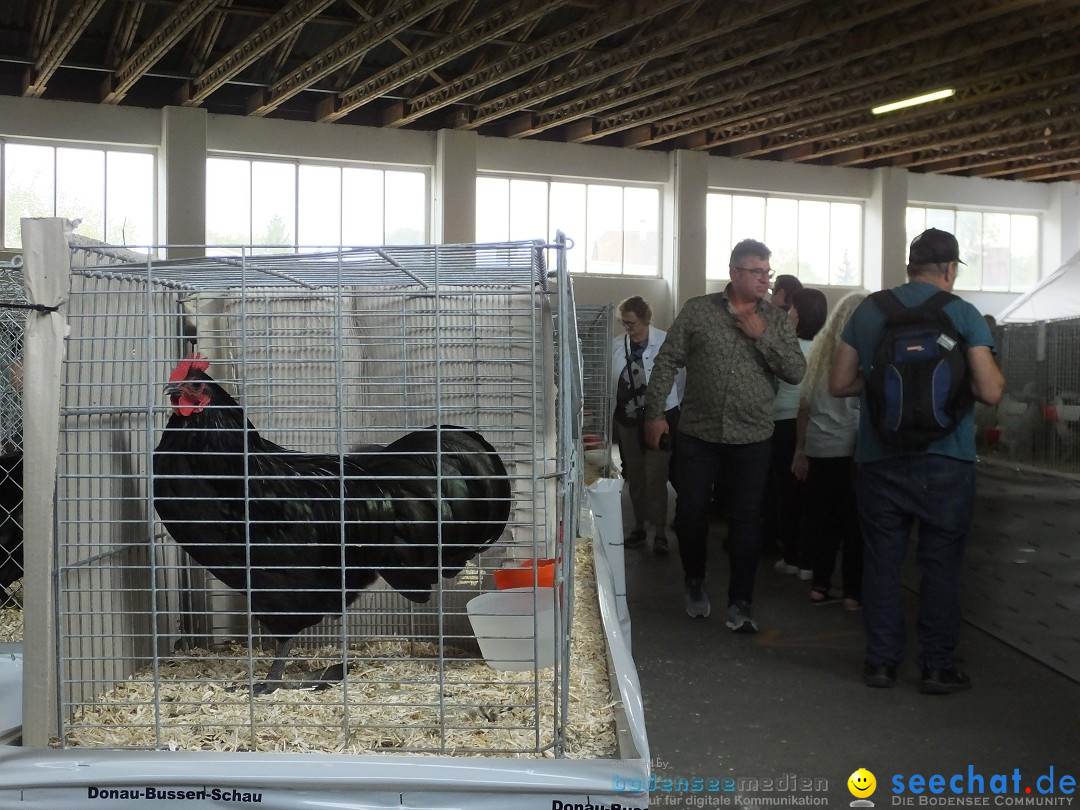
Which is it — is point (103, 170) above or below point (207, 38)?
below

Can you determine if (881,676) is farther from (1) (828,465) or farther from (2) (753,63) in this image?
(2) (753,63)

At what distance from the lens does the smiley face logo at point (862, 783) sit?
3090mm

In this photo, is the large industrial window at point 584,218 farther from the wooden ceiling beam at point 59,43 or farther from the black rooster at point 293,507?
the black rooster at point 293,507

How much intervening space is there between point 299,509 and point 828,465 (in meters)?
3.12

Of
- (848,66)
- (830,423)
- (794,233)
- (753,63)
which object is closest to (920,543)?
(830,423)

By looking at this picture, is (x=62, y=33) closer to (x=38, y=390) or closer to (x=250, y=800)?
(x=38, y=390)

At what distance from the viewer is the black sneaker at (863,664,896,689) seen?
161 inches

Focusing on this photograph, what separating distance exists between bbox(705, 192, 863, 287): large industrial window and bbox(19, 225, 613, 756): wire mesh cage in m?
16.1

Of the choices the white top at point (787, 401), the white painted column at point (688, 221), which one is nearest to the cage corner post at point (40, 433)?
the white top at point (787, 401)

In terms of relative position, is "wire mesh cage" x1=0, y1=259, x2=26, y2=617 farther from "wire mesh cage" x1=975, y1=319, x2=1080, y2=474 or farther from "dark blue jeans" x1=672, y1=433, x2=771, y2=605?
"wire mesh cage" x1=975, y1=319, x2=1080, y2=474

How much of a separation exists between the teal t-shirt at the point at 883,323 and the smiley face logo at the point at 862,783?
1274 mm

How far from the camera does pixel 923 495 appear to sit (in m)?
3.91

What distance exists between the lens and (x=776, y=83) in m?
14.0

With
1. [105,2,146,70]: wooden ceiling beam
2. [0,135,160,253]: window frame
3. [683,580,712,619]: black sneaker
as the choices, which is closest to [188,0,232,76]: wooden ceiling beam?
[105,2,146,70]: wooden ceiling beam
